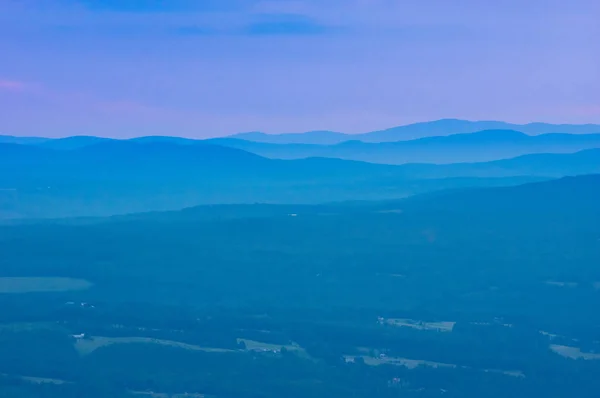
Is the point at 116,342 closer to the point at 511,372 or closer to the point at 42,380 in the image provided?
the point at 42,380

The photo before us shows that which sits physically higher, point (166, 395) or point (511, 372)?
point (166, 395)

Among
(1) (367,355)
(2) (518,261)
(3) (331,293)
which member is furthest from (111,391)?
(2) (518,261)

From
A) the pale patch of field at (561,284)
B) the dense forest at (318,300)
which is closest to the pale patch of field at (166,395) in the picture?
the dense forest at (318,300)

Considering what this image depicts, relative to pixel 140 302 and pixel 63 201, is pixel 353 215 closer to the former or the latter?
pixel 140 302

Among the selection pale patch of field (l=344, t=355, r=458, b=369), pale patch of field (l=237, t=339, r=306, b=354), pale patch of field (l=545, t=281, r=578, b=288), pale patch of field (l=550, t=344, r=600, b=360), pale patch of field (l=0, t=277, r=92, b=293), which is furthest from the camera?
pale patch of field (l=0, t=277, r=92, b=293)

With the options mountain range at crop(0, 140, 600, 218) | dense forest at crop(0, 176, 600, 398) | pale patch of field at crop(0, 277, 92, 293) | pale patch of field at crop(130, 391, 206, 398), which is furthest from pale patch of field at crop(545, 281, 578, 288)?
mountain range at crop(0, 140, 600, 218)

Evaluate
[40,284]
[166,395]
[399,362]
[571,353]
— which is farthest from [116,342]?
[571,353]

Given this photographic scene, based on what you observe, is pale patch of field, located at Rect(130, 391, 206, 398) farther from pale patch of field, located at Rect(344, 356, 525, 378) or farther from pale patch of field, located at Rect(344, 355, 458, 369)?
pale patch of field, located at Rect(344, 355, 458, 369)
